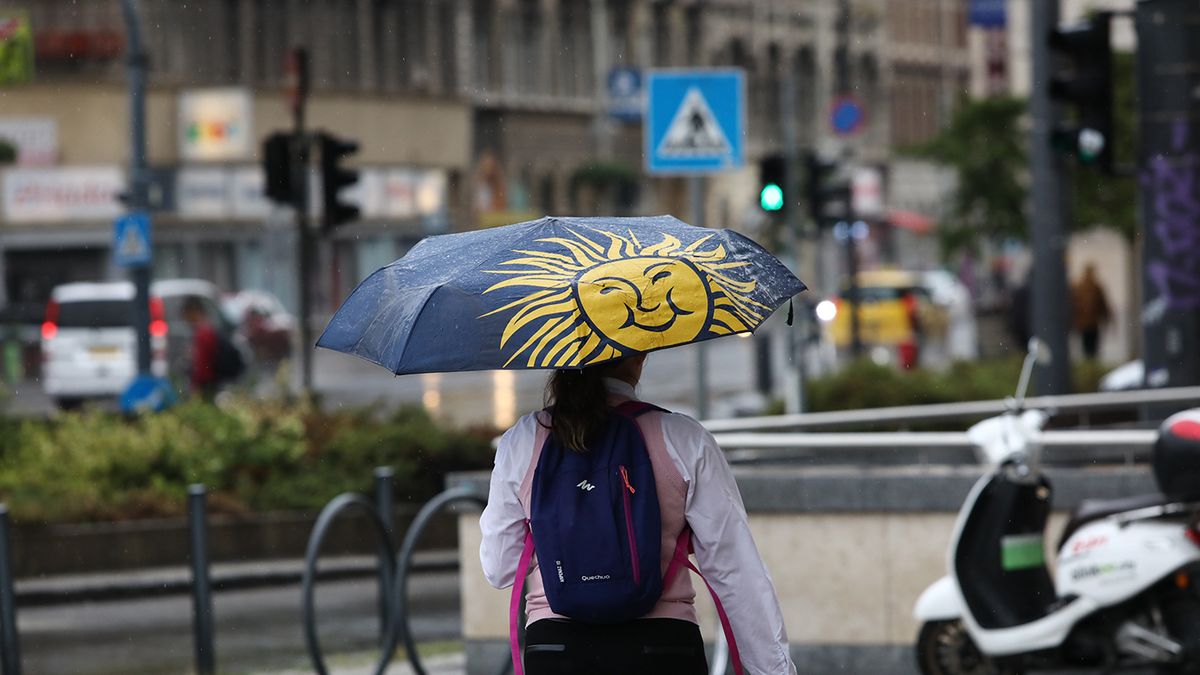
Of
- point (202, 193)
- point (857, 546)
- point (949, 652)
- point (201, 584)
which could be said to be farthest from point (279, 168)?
point (202, 193)

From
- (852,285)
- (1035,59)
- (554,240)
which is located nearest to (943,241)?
(852,285)

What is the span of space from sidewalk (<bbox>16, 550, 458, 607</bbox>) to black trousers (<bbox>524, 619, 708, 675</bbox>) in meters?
7.57

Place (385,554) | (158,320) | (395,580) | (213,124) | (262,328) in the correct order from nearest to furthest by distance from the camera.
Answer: (395,580)
(385,554)
(158,320)
(262,328)
(213,124)

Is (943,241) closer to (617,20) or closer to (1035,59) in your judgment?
(1035,59)

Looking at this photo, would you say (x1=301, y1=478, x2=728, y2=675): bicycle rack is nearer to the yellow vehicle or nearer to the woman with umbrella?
the woman with umbrella

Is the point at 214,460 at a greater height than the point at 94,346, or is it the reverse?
the point at 94,346

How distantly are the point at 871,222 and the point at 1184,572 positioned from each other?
74.6 m

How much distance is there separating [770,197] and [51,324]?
17063mm

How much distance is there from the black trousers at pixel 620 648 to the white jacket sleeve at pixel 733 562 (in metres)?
0.11

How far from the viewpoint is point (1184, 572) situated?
7.09 metres

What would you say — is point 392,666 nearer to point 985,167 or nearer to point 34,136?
point 985,167

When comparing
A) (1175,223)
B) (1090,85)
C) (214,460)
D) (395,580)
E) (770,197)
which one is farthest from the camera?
(770,197)

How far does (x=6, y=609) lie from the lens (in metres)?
8.86

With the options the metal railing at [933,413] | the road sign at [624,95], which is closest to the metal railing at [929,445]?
the metal railing at [933,413]
